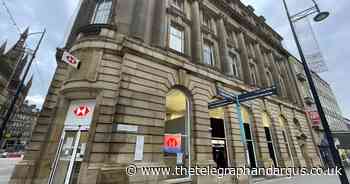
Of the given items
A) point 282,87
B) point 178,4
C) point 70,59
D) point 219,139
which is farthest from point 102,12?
point 282,87

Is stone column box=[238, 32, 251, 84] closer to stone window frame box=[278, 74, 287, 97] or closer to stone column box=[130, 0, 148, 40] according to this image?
stone window frame box=[278, 74, 287, 97]

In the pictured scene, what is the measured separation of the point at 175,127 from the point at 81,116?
17.5 feet

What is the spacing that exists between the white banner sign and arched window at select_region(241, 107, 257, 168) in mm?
13438

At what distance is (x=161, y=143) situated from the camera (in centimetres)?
884

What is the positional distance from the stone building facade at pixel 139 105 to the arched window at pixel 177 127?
0.20 feet

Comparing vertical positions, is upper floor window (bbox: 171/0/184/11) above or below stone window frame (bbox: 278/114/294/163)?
above

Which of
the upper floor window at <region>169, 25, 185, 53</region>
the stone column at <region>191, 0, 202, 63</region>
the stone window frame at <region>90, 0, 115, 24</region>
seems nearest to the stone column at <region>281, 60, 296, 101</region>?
the stone column at <region>191, 0, 202, 63</region>

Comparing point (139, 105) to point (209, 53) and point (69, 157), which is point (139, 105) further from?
point (209, 53)

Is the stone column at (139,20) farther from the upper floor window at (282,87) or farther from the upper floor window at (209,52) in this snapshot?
the upper floor window at (282,87)

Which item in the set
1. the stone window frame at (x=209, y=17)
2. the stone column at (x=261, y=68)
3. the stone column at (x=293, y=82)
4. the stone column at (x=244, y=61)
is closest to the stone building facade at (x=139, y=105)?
the stone window frame at (x=209, y=17)

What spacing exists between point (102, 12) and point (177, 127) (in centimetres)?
950

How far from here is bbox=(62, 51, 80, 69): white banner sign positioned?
749cm

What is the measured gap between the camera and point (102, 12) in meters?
11.6

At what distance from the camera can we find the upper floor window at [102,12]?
36.6 ft
